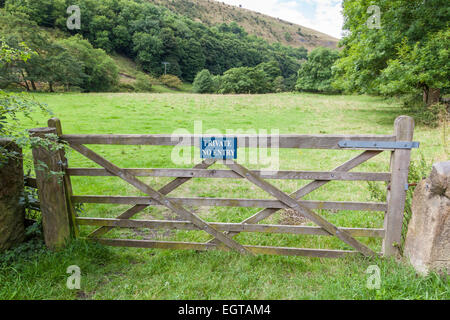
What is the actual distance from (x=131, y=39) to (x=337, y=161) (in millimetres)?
87677

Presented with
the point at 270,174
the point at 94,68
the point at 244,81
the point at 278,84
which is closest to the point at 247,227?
the point at 270,174

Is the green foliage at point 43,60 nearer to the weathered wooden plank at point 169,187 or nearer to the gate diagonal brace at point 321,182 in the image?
the weathered wooden plank at point 169,187

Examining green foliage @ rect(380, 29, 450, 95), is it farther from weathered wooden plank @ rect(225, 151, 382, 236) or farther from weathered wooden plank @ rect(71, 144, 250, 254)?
weathered wooden plank @ rect(71, 144, 250, 254)

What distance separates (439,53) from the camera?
13.7 meters

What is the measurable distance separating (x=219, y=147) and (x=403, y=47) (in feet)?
53.6

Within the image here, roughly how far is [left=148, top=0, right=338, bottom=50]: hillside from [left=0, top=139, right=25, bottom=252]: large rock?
140m

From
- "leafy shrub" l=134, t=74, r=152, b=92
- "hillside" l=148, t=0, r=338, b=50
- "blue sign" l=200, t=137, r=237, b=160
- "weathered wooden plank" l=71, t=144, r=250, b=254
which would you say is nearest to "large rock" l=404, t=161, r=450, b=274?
"weathered wooden plank" l=71, t=144, r=250, b=254

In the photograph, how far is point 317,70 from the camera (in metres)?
57.9

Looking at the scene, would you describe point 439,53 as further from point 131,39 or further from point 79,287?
point 131,39

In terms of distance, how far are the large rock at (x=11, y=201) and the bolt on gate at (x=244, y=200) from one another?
0.99 feet

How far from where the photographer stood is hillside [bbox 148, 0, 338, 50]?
13888 centimetres

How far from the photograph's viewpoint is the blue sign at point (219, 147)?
11.9 ft

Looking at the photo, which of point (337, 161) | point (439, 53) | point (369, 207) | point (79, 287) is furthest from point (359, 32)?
point (79, 287)

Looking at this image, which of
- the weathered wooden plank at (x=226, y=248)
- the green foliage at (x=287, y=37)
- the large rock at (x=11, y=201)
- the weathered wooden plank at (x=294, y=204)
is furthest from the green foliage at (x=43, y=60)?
the green foliage at (x=287, y=37)
